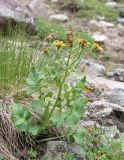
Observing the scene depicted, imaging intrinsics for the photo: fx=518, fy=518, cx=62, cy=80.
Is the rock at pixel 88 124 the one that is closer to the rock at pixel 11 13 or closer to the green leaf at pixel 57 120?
the green leaf at pixel 57 120

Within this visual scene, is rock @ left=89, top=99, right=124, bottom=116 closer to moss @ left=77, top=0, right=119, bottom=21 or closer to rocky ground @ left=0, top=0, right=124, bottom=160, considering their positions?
rocky ground @ left=0, top=0, right=124, bottom=160

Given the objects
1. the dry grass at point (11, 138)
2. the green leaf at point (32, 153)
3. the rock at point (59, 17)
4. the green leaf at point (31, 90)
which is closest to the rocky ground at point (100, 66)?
the rock at point (59, 17)

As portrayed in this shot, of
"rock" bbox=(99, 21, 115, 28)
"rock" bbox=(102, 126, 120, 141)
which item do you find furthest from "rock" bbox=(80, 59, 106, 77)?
"rock" bbox=(99, 21, 115, 28)

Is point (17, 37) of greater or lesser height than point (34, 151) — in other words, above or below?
above

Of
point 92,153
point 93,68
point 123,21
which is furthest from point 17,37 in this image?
point 123,21

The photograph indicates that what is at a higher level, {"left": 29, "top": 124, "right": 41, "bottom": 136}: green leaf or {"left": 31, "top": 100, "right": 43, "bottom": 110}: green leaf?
{"left": 31, "top": 100, "right": 43, "bottom": 110}: green leaf

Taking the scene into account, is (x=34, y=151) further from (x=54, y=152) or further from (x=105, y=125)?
(x=105, y=125)
